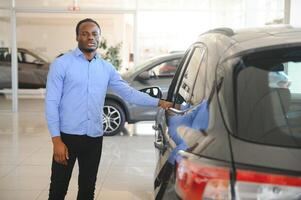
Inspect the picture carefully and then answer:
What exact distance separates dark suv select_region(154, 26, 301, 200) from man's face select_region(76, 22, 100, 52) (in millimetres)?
1093

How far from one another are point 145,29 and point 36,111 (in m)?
3.49

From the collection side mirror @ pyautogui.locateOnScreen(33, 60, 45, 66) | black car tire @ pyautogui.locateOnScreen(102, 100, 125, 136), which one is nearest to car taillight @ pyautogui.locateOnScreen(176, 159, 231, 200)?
black car tire @ pyautogui.locateOnScreen(102, 100, 125, 136)

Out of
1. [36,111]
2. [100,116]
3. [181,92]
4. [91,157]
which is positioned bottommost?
[36,111]

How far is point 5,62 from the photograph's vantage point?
11859 mm

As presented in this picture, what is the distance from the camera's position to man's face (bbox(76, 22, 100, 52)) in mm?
3289

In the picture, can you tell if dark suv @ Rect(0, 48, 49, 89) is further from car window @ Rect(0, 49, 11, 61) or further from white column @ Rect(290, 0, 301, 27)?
white column @ Rect(290, 0, 301, 27)

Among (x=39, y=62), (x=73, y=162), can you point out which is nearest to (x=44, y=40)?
(x=39, y=62)

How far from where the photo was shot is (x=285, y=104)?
6.75ft

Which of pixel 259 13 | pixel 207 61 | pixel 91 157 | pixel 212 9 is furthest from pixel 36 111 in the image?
pixel 207 61

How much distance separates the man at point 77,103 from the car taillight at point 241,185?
5.05 feet

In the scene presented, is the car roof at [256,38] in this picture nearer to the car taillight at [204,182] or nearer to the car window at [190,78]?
the car window at [190,78]

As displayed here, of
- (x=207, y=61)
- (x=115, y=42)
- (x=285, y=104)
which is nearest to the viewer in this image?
(x=285, y=104)

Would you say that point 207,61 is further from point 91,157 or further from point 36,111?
point 36,111

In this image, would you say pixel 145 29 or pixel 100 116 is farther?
pixel 145 29
